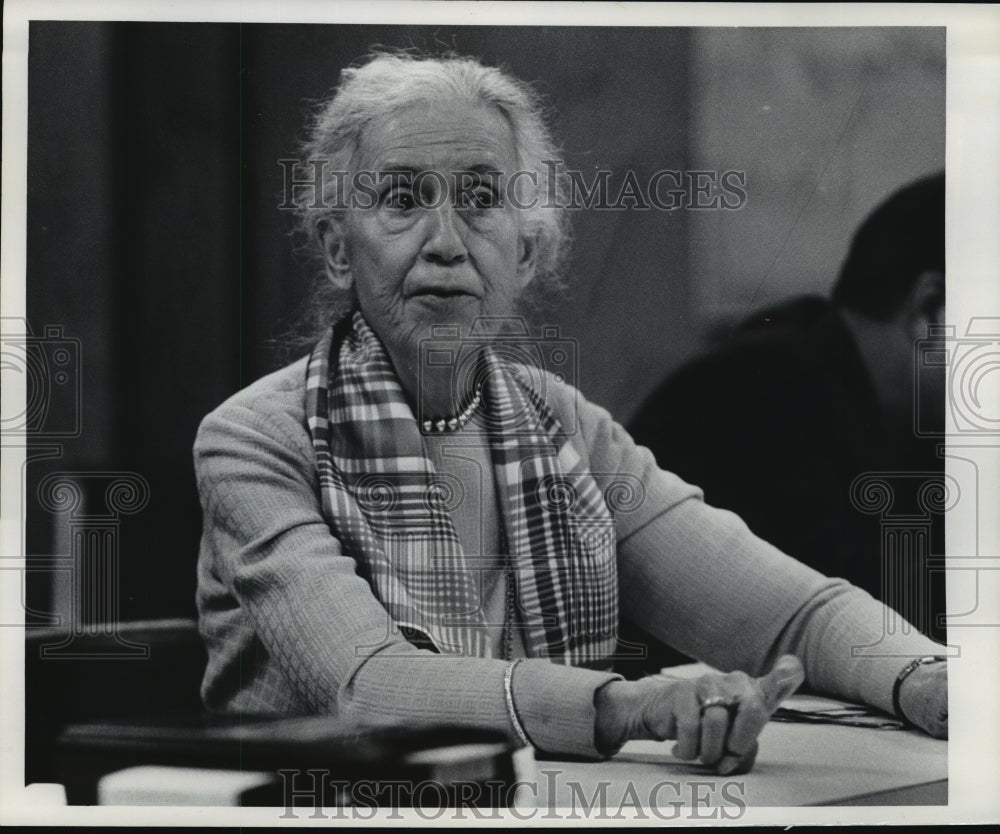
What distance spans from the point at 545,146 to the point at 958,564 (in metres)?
1.81

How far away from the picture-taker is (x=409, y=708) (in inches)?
147

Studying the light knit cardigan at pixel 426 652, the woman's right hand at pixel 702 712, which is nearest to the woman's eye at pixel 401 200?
the light knit cardigan at pixel 426 652

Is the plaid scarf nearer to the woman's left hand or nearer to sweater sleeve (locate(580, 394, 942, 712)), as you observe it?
sweater sleeve (locate(580, 394, 942, 712))

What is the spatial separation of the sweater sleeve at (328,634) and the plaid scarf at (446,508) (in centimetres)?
7

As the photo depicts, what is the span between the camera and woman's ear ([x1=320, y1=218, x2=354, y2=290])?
3822 mm

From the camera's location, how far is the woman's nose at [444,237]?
A: 12.4 ft

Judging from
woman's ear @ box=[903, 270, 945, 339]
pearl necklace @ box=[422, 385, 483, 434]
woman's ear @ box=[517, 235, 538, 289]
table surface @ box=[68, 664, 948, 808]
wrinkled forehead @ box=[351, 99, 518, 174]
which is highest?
wrinkled forehead @ box=[351, 99, 518, 174]

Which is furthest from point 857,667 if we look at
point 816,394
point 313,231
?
point 313,231

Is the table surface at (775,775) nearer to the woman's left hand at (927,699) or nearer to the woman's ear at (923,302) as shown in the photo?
the woman's left hand at (927,699)

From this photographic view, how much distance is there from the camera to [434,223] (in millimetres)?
3777

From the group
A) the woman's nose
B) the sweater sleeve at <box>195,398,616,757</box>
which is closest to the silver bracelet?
the sweater sleeve at <box>195,398,616,757</box>

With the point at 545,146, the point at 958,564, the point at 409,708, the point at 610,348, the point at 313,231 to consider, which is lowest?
the point at 409,708

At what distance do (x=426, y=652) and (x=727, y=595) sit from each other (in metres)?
0.93

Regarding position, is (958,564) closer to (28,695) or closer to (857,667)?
(857,667)
